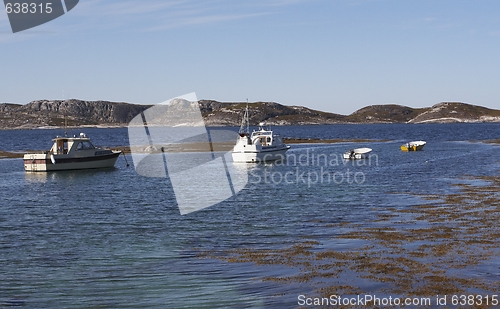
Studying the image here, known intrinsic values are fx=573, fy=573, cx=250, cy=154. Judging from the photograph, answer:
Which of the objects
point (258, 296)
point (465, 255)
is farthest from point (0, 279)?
point (465, 255)

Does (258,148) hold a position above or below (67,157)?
below

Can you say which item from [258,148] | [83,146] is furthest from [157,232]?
[258,148]

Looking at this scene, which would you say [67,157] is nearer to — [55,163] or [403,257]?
[55,163]

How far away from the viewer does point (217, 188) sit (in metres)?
47.0

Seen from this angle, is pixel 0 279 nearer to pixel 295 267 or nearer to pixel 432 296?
pixel 295 267

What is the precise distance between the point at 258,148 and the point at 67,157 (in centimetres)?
2392

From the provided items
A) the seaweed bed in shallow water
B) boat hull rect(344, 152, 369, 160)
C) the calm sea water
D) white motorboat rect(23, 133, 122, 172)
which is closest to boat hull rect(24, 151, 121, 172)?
white motorboat rect(23, 133, 122, 172)

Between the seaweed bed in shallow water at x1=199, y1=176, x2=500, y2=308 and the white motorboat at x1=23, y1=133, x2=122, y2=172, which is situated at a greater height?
the white motorboat at x1=23, y1=133, x2=122, y2=172

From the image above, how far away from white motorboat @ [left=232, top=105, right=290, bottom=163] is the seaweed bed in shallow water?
43.6m

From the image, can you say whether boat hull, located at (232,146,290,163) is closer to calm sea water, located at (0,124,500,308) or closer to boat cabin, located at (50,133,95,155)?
calm sea water, located at (0,124,500,308)

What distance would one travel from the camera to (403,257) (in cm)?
2080

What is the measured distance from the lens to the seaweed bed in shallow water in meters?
17.3

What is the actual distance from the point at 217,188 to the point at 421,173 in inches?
837

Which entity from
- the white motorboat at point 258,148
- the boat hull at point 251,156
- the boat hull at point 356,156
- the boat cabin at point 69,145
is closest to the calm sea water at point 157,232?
the boat cabin at point 69,145
